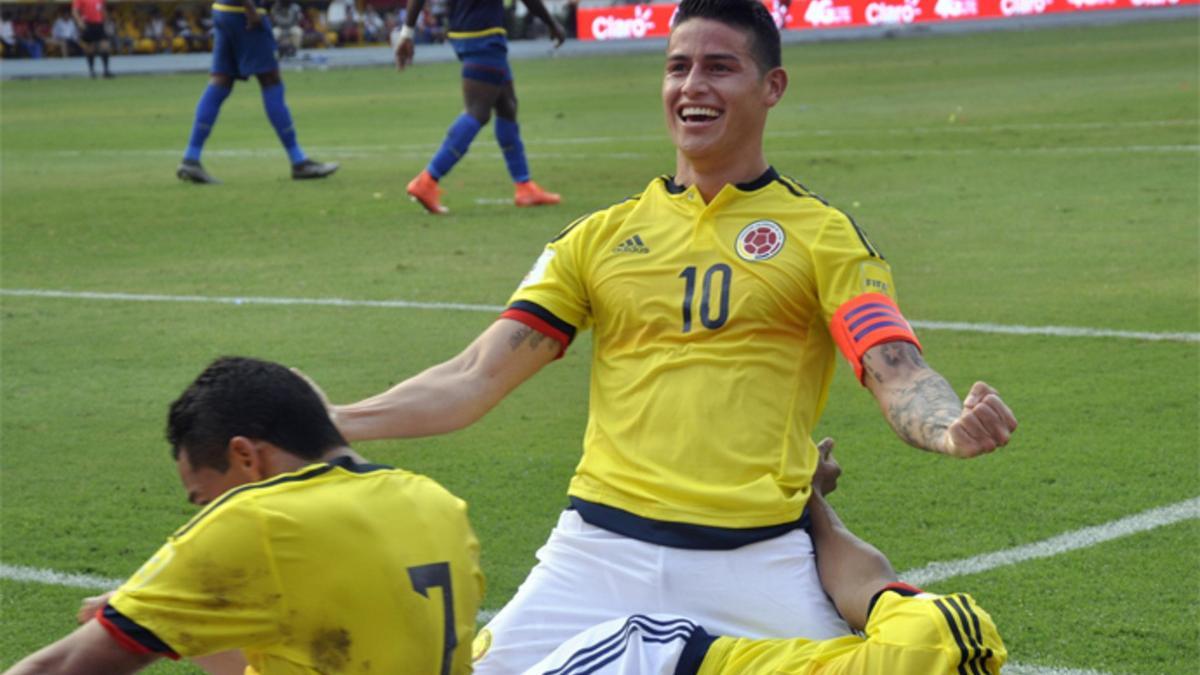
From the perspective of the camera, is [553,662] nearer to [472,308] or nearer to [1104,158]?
[472,308]

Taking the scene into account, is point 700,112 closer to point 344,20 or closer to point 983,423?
point 983,423

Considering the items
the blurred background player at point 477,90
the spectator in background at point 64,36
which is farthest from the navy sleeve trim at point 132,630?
the spectator in background at point 64,36

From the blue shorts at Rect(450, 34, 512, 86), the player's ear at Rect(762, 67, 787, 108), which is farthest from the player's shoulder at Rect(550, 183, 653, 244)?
the blue shorts at Rect(450, 34, 512, 86)

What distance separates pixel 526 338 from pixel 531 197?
976 centimetres

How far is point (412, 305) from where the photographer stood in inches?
398

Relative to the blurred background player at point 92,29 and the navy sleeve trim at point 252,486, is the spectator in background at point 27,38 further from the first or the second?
the navy sleeve trim at point 252,486

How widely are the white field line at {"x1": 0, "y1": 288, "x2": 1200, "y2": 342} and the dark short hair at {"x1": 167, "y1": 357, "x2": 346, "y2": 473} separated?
594 centimetres

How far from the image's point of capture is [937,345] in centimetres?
862

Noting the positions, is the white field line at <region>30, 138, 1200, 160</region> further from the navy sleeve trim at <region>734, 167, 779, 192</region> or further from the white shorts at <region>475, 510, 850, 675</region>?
the white shorts at <region>475, 510, 850, 675</region>

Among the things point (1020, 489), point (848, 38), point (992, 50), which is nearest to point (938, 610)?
point (1020, 489)

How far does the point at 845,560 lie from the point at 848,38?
4304 centimetres

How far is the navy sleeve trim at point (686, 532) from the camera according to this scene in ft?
13.1

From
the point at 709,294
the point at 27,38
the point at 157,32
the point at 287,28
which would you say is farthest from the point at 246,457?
the point at 157,32

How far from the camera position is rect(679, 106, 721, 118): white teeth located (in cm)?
442
